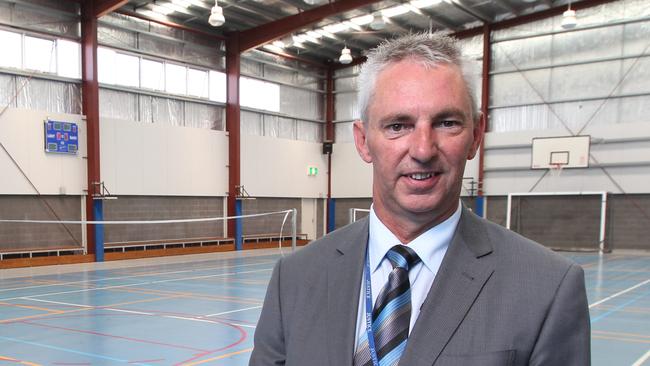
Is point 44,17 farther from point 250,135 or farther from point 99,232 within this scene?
point 250,135

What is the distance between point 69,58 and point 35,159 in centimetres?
369

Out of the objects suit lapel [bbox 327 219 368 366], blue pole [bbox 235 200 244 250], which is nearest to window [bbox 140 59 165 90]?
→ blue pole [bbox 235 200 244 250]

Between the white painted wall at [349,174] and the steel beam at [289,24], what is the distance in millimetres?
7387

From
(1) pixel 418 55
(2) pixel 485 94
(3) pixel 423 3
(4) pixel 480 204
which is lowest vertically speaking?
(4) pixel 480 204

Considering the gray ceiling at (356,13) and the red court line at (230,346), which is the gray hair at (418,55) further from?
the gray ceiling at (356,13)

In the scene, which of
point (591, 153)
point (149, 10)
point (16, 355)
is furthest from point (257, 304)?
point (591, 153)

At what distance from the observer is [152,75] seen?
21.0m

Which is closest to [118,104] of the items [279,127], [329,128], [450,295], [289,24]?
[289,24]

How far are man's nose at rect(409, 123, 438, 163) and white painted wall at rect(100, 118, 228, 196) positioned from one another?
19.2 m

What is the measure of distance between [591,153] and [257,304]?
54.8 feet

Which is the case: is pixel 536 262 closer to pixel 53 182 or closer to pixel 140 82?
pixel 53 182

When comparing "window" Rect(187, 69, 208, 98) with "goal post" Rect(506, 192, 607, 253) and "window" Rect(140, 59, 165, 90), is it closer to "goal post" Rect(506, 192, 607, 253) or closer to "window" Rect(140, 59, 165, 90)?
"window" Rect(140, 59, 165, 90)

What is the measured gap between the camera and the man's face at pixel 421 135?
158 cm

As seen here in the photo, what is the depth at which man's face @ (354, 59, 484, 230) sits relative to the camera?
1579 mm
